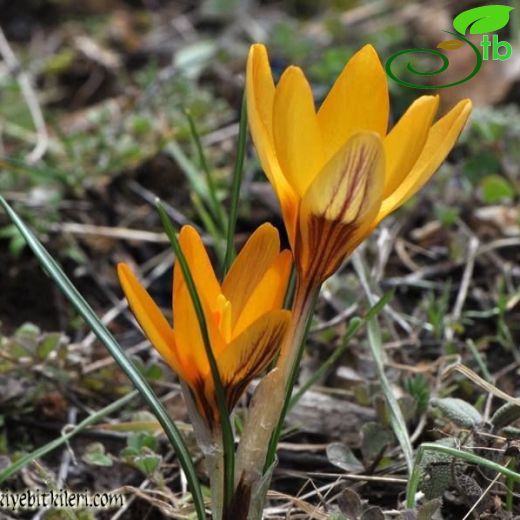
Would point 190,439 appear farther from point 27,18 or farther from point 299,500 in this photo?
point 27,18

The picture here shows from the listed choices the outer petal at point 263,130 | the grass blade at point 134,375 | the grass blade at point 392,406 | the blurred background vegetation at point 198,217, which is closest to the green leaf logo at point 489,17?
the blurred background vegetation at point 198,217

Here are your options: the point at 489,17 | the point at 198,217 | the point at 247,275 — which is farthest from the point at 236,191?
the point at 198,217

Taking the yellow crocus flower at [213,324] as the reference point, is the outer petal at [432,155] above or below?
above

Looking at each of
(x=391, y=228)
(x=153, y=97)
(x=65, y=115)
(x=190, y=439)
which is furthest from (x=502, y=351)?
(x=65, y=115)

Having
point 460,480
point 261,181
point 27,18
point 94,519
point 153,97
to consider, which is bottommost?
point 94,519

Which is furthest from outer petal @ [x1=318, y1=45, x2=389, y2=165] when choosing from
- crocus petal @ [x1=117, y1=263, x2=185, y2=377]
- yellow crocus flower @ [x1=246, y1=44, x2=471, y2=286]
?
crocus petal @ [x1=117, y1=263, x2=185, y2=377]

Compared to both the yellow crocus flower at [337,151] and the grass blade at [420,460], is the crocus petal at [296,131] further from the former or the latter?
the grass blade at [420,460]

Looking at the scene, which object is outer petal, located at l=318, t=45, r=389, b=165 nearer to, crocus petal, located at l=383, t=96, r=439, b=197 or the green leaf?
crocus petal, located at l=383, t=96, r=439, b=197

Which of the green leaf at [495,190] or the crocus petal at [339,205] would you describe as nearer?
Result: the crocus petal at [339,205]
